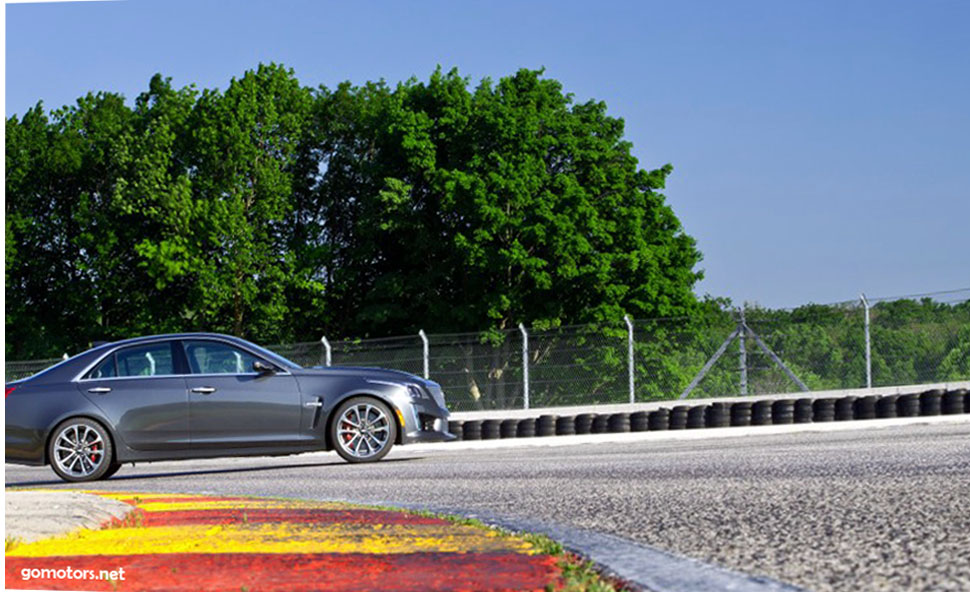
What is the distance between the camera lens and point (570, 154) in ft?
149

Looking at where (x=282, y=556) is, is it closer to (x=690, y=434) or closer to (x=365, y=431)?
(x=365, y=431)

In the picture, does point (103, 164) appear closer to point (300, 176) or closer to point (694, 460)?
point (300, 176)

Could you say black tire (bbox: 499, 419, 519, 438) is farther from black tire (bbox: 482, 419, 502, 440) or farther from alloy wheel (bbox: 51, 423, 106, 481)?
alloy wheel (bbox: 51, 423, 106, 481)

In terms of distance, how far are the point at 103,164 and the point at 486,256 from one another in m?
13.4

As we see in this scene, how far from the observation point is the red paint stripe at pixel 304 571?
14.8 feet

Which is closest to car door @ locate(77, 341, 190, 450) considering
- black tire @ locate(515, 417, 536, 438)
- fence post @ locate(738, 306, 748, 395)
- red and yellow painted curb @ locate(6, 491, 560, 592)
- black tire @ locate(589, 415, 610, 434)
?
red and yellow painted curb @ locate(6, 491, 560, 592)

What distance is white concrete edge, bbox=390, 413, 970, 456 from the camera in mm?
16688

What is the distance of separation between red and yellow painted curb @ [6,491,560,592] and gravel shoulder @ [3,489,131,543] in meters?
0.11

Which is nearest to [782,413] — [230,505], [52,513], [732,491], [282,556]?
[732,491]

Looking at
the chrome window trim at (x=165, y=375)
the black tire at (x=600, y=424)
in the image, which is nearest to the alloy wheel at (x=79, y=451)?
the chrome window trim at (x=165, y=375)

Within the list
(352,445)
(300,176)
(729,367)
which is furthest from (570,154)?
(352,445)

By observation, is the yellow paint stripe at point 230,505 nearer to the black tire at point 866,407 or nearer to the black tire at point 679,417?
the black tire at point 679,417

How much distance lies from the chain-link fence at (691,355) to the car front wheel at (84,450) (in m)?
11.7

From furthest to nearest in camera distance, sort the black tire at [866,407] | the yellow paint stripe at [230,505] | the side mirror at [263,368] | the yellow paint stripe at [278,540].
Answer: the black tire at [866,407], the side mirror at [263,368], the yellow paint stripe at [230,505], the yellow paint stripe at [278,540]
